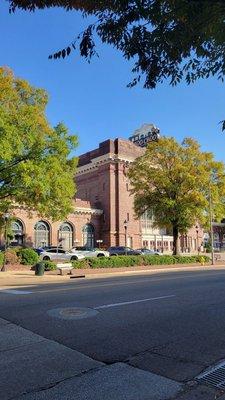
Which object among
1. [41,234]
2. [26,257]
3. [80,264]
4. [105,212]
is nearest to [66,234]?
[41,234]

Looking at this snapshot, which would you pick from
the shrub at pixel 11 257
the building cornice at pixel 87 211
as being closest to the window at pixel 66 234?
the building cornice at pixel 87 211

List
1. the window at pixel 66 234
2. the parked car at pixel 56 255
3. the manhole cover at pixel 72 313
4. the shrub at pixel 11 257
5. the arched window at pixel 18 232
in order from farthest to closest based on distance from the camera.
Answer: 1. the window at pixel 66 234
2. the arched window at pixel 18 232
3. the parked car at pixel 56 255
4. the shrub at pixel 11 257
5. the manhole cover at pixel 72 313

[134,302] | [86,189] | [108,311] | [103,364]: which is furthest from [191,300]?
[86,189]

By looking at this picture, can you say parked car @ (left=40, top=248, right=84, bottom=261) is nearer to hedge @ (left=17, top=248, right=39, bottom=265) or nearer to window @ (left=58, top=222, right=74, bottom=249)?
hedge @ (left=17, top=248, right=39, bottom=265)

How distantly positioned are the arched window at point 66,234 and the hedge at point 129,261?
23.0m

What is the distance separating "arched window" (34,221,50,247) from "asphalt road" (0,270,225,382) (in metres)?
44.1

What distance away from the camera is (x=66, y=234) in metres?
62.4

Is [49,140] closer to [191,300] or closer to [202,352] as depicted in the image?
[191,300]

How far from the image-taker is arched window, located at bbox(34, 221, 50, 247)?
2274 inches

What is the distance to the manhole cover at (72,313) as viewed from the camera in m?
9.80

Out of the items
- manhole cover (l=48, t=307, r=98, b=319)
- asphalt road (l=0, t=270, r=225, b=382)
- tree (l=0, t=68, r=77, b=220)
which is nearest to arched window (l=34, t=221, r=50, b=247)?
tree (l=0, t=68, r=77, b=220)

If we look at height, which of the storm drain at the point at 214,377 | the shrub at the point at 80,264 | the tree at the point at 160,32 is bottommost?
the storm drain at the point at 214,377

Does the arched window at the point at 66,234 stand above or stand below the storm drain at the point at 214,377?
above

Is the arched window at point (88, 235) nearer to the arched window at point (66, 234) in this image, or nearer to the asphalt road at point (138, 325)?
the arched window at point (66, 234)
